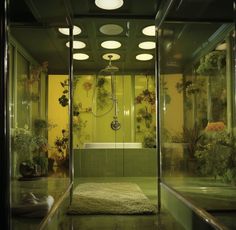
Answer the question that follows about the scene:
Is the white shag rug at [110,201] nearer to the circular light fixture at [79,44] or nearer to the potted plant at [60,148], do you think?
the potted plant at [60,148]

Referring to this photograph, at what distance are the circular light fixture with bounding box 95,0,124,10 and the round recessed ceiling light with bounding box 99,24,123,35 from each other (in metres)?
0.80

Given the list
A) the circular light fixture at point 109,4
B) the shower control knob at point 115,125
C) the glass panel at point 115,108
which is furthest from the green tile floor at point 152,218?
the shower control knob at point 115,125

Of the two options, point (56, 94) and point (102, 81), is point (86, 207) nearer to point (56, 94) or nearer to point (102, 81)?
point (56, 94)

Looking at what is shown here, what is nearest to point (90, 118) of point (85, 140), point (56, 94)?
point (85, 140)

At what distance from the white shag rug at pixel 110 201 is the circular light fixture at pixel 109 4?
179 cm

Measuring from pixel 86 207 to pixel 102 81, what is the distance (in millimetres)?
3566

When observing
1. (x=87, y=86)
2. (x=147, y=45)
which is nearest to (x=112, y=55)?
(x=147, y=45)

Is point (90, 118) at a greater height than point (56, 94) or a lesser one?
lesser

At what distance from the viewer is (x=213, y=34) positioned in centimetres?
376

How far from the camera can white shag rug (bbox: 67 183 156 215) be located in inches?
108

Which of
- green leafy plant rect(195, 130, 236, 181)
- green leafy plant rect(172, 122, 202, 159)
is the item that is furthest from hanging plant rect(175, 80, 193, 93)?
green leafy plant rect(195, 130, 236, 181)

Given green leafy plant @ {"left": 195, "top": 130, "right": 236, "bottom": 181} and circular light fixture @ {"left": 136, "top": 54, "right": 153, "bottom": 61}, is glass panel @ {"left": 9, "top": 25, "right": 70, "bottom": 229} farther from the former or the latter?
green leafy plant @ {"left": 195, "top": 130, "right": 236, "bottom": 181}

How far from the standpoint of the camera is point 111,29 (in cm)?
398

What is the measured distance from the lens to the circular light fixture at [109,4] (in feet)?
9.33
